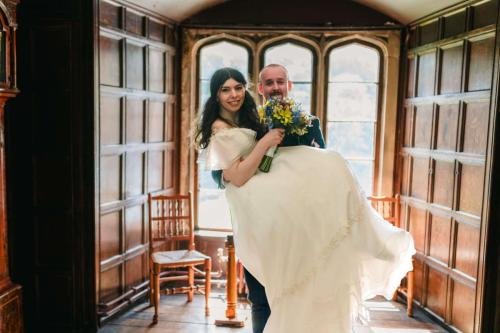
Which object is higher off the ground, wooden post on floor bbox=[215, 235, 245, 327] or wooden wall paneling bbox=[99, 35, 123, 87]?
wooden wall paneling bbox=[99, 35, 123, 87]

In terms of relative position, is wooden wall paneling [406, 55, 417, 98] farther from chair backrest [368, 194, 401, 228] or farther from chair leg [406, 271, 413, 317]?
chair leg [406, 271, 413, 317]

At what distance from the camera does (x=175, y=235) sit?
176 inches

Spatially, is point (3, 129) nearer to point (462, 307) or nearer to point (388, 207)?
point (388, 207)

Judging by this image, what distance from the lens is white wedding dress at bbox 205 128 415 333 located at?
7.13ft

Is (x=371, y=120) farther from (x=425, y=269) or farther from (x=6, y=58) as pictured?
(x=6, y=58)

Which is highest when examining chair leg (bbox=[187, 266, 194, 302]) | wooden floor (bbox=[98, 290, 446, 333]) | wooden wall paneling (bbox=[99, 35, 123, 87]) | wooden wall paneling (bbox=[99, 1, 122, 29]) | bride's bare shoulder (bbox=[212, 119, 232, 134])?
wooden wall paneling (bbox=[99, 1, 122, 29])

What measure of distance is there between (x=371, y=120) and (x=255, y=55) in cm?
124

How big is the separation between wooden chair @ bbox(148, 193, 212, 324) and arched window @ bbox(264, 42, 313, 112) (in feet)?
4.76

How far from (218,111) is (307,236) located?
2.30 feet

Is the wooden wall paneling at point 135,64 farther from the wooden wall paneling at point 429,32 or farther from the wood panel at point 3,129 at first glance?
the wooden wall paneling at point 429,32

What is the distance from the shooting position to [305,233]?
7.15 feet

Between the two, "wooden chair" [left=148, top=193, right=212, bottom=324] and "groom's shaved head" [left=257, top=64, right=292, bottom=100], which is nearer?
"groom's shaved head" [left=257, top=64, right=292, bottom=100]

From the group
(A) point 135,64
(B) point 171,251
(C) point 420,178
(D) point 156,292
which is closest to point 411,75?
(C) point 420,178

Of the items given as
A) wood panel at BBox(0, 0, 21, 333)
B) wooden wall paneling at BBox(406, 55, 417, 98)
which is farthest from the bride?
wooden wall paneling at BBox(406, 55, 417, 98)
